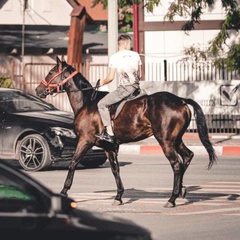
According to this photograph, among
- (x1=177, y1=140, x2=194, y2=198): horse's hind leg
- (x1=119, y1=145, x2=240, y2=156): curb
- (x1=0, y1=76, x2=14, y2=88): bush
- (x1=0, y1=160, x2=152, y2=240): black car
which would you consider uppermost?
(x1=0, y1=76, x2=14, y2=88): bush

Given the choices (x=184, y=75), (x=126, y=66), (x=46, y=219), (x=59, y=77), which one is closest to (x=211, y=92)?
(x=184, y=75)

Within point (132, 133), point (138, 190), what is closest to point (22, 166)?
point (138, 190)

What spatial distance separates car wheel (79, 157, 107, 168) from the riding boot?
5.81m

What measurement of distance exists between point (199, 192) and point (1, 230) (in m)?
9.86

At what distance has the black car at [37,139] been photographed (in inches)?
792

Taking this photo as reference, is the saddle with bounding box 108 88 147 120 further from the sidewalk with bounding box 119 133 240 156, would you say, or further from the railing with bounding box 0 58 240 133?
the railing with bounding box 0 58 240 133

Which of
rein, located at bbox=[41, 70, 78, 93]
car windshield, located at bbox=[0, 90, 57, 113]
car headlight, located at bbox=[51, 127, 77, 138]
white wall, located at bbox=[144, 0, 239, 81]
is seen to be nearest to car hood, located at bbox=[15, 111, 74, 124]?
car headlight, located at bbox=[51, 127, 77, 138]

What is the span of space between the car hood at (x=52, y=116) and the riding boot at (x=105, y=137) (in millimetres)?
5197

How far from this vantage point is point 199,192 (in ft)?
53.7

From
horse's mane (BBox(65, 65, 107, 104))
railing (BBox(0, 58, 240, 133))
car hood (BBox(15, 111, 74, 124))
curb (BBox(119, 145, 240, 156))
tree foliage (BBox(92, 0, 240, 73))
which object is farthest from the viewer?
railing (BBox(0, 58, 240, 133))

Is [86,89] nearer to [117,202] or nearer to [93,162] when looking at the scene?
[117,202]

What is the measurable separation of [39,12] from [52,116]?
94.6 feet

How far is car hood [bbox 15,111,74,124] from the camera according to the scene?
20453mm

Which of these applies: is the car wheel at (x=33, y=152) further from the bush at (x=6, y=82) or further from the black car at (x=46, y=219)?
the bush at (x=6, y=82)
